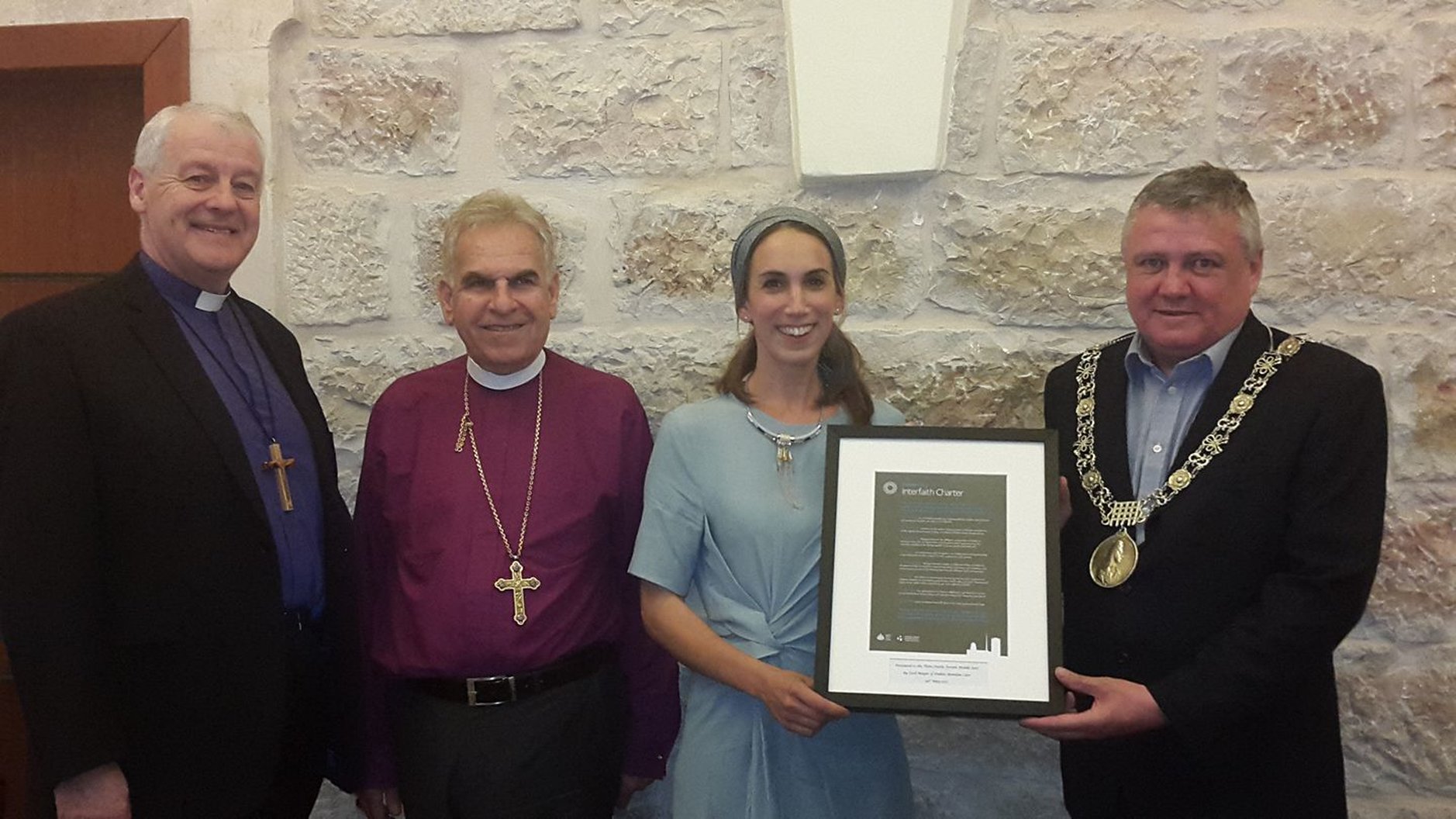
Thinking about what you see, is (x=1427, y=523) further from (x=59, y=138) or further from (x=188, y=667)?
(x=59, y=138)

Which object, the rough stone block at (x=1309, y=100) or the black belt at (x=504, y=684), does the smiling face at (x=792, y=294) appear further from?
the rough stone block at (x=1309, y=100)

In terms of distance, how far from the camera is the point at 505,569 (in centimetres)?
194

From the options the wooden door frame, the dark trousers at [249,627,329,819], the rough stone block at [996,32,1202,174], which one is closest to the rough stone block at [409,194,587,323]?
the wooden door frame

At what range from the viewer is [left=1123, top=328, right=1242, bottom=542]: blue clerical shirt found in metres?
1.71

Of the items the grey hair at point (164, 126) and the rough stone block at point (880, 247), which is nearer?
the grey hair at point (164, 126)

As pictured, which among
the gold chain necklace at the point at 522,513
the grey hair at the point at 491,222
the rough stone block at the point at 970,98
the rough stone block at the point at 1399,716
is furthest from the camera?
the rough stone block at the point at 970,98

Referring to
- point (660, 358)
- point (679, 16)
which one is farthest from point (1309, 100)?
point (660, 358)

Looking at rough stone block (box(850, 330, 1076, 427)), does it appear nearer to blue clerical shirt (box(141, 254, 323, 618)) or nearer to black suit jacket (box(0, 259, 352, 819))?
blue clerical shirt (box(141, 254, 323, 618))

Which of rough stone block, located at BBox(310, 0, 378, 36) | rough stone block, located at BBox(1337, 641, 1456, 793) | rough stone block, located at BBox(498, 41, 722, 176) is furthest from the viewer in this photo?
rough stone block, located at BBox(310, 0, 378, 36)

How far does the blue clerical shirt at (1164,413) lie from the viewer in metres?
1.71

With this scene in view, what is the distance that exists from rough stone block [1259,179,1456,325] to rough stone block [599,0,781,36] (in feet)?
3.75

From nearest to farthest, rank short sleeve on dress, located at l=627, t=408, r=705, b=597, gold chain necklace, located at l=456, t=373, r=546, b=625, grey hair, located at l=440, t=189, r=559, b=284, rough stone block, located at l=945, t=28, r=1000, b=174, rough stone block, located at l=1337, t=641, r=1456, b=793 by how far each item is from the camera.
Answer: short sleeve on dress, located at l=627, t=408, r=705, b=597 → gold chain necklace, located at l=456, t=373, r=546, b=625 → grey hair, located at l=440, t=189, r=559, b=284 → rough stone block, located at l=1337, t=641, r=1456, b=793 → rough stone block, located at l=945, t=28, r=1000, b=174

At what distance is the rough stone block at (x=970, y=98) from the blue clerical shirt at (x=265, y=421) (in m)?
Answer: 1.43

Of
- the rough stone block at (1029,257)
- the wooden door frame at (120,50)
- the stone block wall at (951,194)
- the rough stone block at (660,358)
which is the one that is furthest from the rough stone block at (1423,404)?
the wooden door frame at (120,50)
